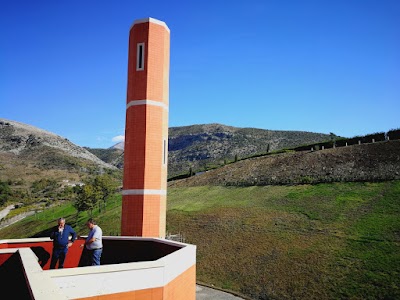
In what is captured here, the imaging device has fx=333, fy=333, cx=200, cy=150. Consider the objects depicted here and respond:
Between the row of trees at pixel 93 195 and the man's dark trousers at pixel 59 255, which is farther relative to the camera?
the row of trees at pixel 93 195

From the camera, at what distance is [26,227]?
54344 mm

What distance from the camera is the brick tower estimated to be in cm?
1597

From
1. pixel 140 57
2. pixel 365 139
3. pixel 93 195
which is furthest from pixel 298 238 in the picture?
pixel 93 195

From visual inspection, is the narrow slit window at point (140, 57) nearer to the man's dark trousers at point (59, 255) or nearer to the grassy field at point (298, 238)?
the man's dark trousers at point (59, 255)

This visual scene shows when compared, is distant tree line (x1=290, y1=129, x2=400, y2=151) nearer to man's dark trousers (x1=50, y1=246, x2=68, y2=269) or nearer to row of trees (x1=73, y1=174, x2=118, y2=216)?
row of trees (x1=73, y1=174, x2=118, y2=216)

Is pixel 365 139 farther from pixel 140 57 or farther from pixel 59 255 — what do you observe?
pixel 59 255

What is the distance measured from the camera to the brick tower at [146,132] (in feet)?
52.4

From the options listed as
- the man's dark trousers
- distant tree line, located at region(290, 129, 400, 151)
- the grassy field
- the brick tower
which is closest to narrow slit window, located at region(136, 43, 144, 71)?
the brick tower

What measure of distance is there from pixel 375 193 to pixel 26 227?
51.2m

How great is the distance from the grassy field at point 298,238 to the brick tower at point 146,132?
326 inches

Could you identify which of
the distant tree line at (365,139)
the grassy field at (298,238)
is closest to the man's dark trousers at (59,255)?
the grassy field at (298,238)

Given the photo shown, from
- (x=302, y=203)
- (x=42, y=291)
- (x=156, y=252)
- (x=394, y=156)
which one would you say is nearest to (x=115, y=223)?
(x=302, y=203)

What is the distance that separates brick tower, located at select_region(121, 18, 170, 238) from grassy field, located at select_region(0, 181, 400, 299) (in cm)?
828

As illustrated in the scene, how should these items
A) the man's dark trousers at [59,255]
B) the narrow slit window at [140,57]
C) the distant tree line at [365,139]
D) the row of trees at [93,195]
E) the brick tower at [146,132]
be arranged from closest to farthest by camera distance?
the man's dark trousers at [59,255], the brick tower at [146,132], the narrow slit window at [140,57], the distant tree line at [365,139], the row of trees at [93,195]
